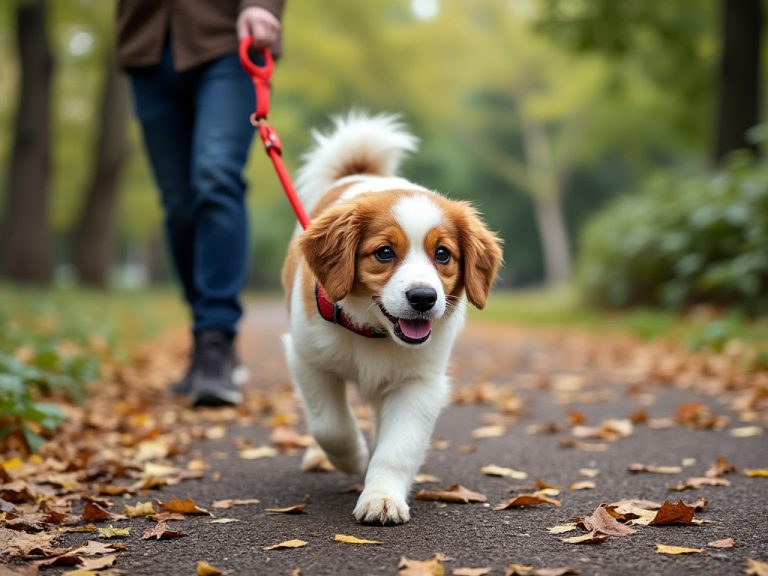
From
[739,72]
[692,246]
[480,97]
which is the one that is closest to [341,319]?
[692,246]

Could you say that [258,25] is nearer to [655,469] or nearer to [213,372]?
[213,372]

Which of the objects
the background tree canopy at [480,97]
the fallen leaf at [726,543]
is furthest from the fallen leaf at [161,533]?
the background tree canopy at [480,97]

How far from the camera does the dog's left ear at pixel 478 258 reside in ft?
9.84

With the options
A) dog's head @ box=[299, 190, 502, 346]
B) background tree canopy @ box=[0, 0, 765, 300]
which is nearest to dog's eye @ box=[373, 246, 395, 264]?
dog's head @ box=[299, 190, 502, 346]

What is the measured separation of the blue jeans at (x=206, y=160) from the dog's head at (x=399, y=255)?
5.63 feet

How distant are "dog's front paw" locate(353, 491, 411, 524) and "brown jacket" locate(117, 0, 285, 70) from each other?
8.74ft

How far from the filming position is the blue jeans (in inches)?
178

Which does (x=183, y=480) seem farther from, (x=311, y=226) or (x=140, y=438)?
(x=311, y=226)

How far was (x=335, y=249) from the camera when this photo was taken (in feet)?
9.39

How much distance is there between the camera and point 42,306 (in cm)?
1014

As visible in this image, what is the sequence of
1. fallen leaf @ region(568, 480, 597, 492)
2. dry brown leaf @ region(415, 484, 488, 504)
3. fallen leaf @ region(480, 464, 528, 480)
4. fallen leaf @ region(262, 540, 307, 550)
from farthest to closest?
1. fallen leaf @ region(480, 464, 528, 480)
2. fallen leaf @ region(568, 480, 597, 492)
3. dry brown leaf @ region(415, 484, 488, 504)
4. fallen leaf @ region(262, 540, 307, 550)

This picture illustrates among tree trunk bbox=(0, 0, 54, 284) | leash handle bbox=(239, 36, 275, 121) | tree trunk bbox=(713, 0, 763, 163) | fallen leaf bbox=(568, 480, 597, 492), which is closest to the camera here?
fallen leaf bbox=(568, 480, 597, 492)

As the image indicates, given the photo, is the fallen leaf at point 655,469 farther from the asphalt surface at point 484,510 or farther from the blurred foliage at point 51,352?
the blurred foliage at point 51,352

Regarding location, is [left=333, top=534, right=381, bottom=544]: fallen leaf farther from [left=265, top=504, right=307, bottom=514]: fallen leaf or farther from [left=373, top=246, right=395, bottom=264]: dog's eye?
[left=373, top=246, right=395, bottom=264]: dog's eye
